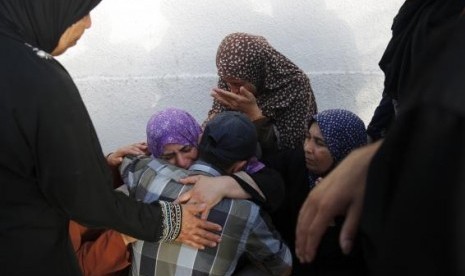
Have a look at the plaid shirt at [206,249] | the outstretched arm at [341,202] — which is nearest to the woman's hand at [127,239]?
the plaid shirt at [206,249]

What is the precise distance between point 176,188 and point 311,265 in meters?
0.76

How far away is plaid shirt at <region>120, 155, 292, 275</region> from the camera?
76.0 inches

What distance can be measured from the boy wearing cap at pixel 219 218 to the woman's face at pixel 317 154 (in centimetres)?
43

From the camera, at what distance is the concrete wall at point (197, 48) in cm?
349

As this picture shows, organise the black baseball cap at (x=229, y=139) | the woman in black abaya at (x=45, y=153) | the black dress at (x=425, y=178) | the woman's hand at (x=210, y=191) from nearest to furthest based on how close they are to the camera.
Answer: the black dress at (x=425, y=178), the woman in black abaya at (x=45, y=153), the woman's hand at (x=210, y=191), the black baseball cap at (x=229, y=139)

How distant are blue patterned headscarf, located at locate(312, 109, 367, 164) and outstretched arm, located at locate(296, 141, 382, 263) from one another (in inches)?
52.1

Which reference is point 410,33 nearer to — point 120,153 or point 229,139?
point 229,139

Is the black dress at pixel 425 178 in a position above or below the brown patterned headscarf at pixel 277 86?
above

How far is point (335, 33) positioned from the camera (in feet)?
11.6

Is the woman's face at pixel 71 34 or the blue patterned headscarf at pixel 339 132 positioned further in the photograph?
the blue patterned headscarf at pixel 339 132

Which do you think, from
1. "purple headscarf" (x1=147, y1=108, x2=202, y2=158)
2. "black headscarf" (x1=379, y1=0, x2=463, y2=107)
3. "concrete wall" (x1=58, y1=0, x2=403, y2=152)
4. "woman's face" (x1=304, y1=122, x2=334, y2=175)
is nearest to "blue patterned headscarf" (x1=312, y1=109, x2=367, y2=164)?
"woman's face" (x1=304, y1=122, x2=334, y2=175)

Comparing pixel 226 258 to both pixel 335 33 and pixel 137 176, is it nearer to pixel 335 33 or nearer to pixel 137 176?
pixel 137 176

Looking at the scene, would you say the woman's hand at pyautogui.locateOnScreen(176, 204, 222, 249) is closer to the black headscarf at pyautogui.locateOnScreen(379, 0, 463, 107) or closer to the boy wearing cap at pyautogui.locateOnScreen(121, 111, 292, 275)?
the boy wearing cap at pyautogui.locateOnScreen(121, 111, 292, 275)

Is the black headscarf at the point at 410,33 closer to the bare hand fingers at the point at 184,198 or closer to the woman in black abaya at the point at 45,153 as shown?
the bare hand fingers at the point at 184,198
